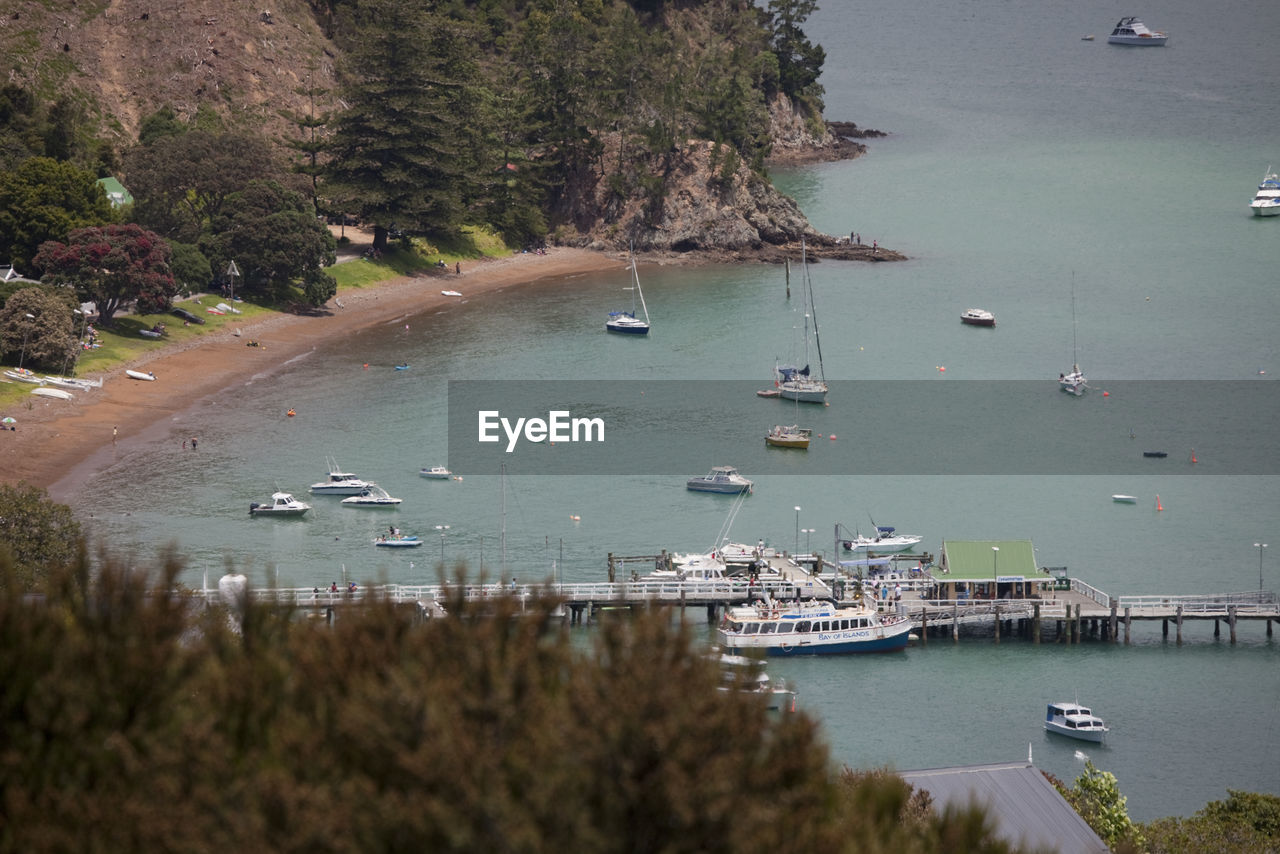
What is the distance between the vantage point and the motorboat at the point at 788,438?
325 ft

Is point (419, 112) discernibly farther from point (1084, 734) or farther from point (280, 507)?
point (1084, 734)

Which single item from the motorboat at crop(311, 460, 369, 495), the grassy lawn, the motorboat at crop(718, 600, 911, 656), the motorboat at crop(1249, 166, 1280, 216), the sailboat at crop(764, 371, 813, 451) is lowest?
the motorboat at crop(718, 600, 911, 656)

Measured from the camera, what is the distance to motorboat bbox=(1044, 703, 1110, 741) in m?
61.2

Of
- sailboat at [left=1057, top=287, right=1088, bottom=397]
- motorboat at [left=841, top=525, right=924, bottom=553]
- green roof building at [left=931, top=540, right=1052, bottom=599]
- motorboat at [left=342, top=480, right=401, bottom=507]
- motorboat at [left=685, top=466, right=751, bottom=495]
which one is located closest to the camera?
green roof building at [left=931, top=540, right=1052, bottom=599]

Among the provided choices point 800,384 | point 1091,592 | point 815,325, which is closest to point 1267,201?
point 815,325

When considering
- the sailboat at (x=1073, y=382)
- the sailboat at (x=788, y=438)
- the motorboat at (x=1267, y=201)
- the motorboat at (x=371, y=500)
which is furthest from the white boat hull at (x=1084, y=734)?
the motorboat at (x=1267, y=201)

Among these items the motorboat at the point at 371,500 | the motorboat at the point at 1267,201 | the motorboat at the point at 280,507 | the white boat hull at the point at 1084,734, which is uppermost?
the motorboat at the point at 1267,201

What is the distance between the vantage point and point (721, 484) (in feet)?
297

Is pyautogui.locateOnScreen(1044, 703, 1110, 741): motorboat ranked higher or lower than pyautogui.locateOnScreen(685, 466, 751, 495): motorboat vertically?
lower

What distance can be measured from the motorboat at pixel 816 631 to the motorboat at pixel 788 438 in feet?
94.5

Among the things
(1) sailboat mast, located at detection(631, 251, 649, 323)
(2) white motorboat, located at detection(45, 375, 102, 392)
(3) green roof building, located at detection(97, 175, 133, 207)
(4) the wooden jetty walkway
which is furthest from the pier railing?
(3) green roof building, located at detection(97, 175, 133, 207)

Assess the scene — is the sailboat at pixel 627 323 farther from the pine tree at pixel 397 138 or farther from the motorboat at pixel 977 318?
the motorboat at pixel 977 318

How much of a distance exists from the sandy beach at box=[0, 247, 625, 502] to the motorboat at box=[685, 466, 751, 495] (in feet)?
105

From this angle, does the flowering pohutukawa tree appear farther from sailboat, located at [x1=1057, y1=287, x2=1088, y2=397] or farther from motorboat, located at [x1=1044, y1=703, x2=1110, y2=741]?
motorboat, located at [x1=1044, y1=703, x2=1110, y2=741]
